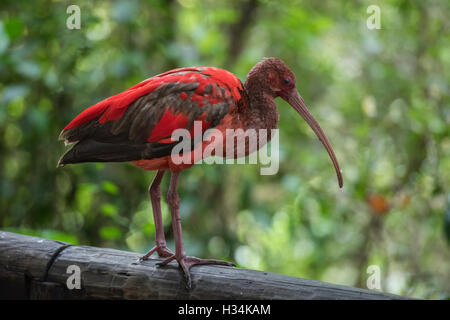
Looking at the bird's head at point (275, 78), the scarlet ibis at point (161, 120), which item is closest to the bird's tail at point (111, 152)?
the scarlet ibis at point (161, 120)

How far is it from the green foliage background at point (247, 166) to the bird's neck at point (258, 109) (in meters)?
1.31

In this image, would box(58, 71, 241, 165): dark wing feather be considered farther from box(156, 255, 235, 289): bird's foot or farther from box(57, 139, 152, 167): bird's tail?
box(156, 255, 235, 289): bird's foot

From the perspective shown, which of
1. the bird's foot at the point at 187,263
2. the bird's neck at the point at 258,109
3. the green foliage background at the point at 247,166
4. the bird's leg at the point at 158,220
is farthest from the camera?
the green foliage background at the point at 247,166

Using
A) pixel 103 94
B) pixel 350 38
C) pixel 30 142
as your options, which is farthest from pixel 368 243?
pixel 30 142

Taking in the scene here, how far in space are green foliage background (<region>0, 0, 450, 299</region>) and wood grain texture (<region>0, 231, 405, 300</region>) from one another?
109cm

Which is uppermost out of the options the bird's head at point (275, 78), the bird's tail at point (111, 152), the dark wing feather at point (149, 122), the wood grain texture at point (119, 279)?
the bird's head at point (275, 78)

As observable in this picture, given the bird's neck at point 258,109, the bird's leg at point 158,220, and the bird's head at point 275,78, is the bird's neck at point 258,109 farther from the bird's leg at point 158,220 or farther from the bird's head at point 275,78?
the bird's leg at point 158,220

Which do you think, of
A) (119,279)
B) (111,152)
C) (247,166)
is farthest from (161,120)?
(247,166)

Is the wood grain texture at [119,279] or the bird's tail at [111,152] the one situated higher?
the bird's tail at [111,152]

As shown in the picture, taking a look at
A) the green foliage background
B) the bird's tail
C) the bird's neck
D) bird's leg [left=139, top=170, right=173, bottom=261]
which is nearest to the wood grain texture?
bird's leg [left=139, top=170, right=173, bottom=261]

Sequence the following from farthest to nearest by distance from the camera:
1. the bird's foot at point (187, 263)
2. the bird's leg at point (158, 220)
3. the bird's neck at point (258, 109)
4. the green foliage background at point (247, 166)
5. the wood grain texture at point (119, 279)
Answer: the green foliage background at point (247, 166), the bird's leg at point (158, 220), the bird's neck at point (258, 109), the bird's foot at point (187, 263), the wood grain texture at point (119, 279)

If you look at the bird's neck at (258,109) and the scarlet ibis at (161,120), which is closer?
the scarlet ibis at (161,120)

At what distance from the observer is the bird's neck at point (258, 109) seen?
226cm
